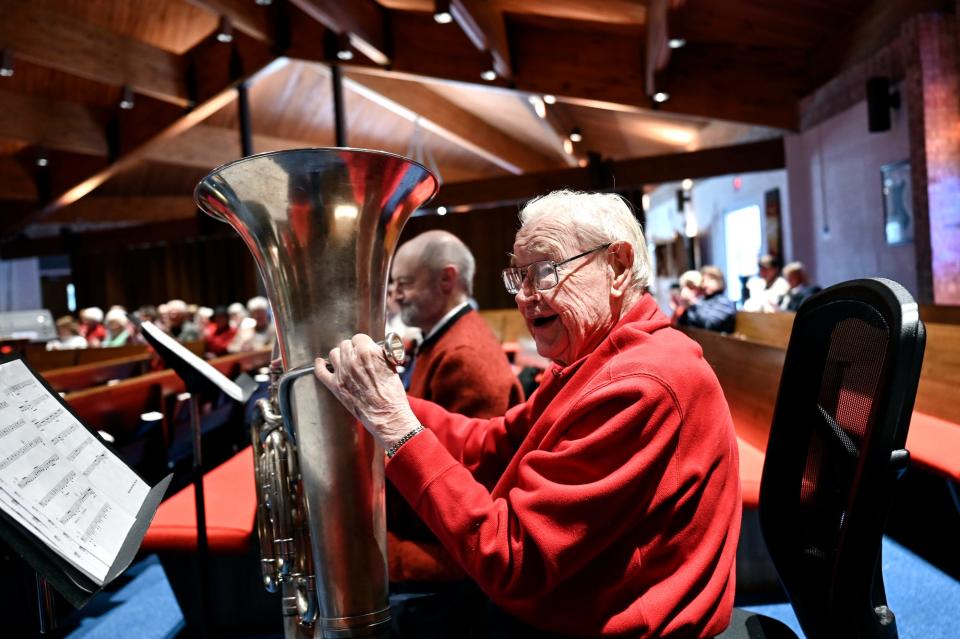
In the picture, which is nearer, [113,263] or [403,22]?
[403,22]

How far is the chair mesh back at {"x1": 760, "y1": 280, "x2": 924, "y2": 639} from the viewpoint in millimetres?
996

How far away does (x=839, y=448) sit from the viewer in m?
1.16

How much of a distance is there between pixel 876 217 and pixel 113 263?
17.4 m

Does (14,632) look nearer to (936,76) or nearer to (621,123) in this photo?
(936,76)

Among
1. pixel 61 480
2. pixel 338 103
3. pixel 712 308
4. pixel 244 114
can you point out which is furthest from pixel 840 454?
pixel 244 114

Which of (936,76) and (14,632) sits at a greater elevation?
(936,76)

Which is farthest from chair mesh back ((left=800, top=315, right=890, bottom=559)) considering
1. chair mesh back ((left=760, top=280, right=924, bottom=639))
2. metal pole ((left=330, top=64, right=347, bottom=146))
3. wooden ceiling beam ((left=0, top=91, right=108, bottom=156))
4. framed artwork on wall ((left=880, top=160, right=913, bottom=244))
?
wooden ceiling beam ((left=0, top=91, right=108, bottom=156))

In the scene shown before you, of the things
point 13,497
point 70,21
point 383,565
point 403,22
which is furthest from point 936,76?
point 70,21

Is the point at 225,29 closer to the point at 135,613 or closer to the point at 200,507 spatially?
the point at 135,613

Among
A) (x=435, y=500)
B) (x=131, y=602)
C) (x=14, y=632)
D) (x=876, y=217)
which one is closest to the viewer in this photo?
(x=435, y=500)

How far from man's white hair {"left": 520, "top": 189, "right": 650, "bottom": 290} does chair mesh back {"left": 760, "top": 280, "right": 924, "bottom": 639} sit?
0.94 feet

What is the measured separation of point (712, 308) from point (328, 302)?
5188 millimetres

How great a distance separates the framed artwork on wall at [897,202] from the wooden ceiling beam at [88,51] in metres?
6.85

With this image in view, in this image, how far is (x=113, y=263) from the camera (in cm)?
1895
